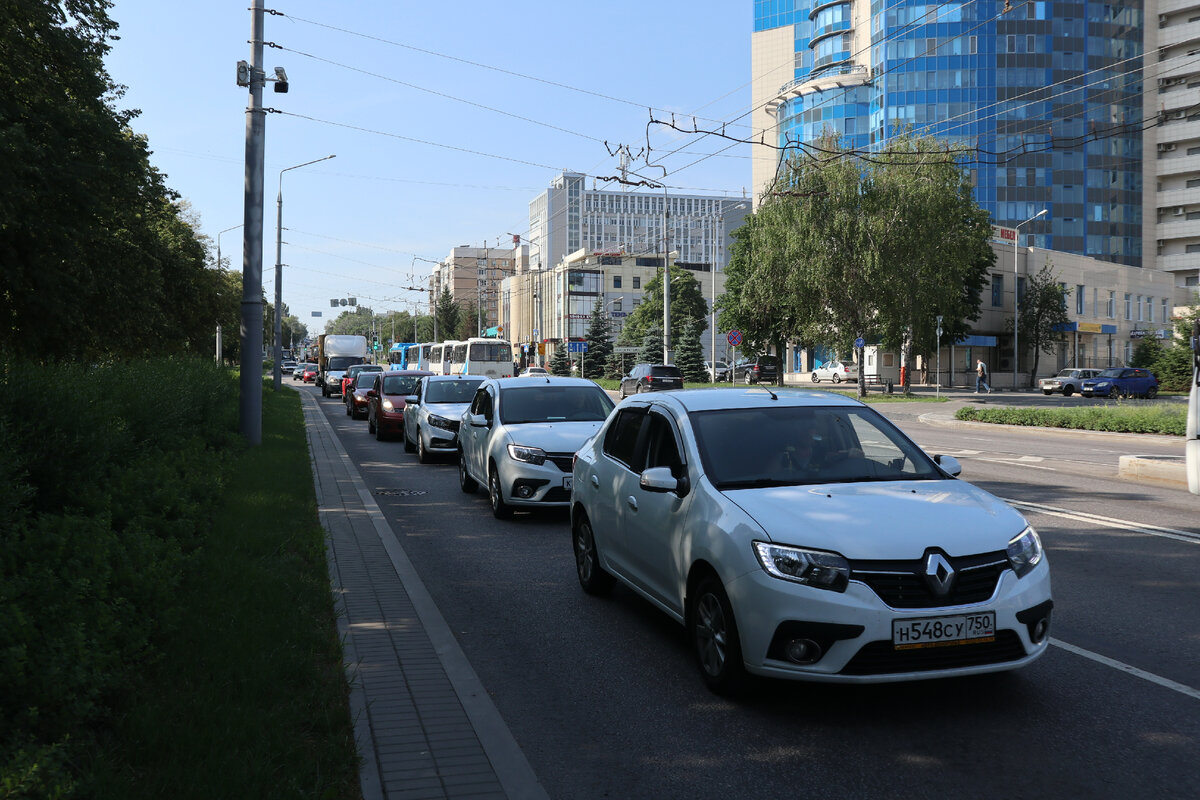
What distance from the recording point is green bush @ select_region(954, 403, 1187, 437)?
24.5 m

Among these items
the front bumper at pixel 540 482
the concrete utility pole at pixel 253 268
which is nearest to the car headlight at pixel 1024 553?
the front bumper at pixel 540 482

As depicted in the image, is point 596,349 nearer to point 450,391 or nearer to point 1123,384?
point 1123,384

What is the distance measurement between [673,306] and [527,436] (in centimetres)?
9973

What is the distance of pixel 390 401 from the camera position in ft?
78.8

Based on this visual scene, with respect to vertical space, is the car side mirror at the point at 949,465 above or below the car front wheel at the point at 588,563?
above

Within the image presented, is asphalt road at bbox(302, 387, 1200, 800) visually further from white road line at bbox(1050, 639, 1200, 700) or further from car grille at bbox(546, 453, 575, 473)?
car grille at bbox(546, 453, 575, 473)

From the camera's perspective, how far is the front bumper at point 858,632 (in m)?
4.59

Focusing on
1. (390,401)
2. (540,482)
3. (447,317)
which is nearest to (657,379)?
(390,401)

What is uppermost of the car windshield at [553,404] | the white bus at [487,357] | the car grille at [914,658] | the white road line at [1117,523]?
the white bus at [487,357]

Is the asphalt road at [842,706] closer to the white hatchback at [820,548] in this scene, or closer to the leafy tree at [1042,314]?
the white hatchback at [820,548]

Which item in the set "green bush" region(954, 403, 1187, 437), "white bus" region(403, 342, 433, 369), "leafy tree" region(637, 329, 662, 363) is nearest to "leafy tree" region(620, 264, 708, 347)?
"leafy tree" region(637, 329, 662, 363)

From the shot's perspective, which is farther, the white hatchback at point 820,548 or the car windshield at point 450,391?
the car windshield at point 450,391

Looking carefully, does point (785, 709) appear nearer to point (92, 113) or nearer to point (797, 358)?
point (92, 113)

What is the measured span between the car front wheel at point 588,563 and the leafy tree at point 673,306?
94.9m
